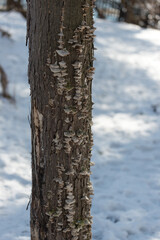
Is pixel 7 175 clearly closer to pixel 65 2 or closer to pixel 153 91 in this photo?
pixel 65 2

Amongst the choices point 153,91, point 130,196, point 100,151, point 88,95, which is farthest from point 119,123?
point 88,95

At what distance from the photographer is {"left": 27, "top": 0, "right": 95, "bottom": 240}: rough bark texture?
5.87 feet

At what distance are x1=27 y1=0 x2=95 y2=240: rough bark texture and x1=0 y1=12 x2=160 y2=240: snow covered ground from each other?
42.5 inches

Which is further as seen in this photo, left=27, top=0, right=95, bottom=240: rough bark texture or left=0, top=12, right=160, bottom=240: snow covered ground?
left=0, top=12, right=160, bottom=240: snow covered ground

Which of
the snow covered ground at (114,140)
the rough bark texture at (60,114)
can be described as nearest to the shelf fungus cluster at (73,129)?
the rough bark texture at (60,114)

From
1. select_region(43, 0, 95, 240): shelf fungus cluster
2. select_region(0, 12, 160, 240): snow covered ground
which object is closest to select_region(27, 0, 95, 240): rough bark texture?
select_region(43, 0, 95, 240): shelf fungus cluster

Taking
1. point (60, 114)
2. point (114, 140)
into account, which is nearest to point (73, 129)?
point (60, 114)

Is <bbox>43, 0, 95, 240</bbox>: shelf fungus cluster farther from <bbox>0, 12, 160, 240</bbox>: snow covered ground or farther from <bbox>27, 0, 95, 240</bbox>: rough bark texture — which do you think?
<bbox>0, 12, 160, 240</bbox>: snow covered ground

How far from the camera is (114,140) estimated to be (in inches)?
216

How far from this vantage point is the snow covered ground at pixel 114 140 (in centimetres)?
332

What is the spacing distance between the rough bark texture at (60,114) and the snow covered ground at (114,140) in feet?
3.54

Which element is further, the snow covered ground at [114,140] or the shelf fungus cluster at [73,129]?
the snow covered ground at [114,140]

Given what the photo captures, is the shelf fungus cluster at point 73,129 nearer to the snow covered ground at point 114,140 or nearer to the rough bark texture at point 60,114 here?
the rough bark texture at point 60,114

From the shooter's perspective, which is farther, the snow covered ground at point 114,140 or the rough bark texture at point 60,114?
the snow covered ground at point 114,140
